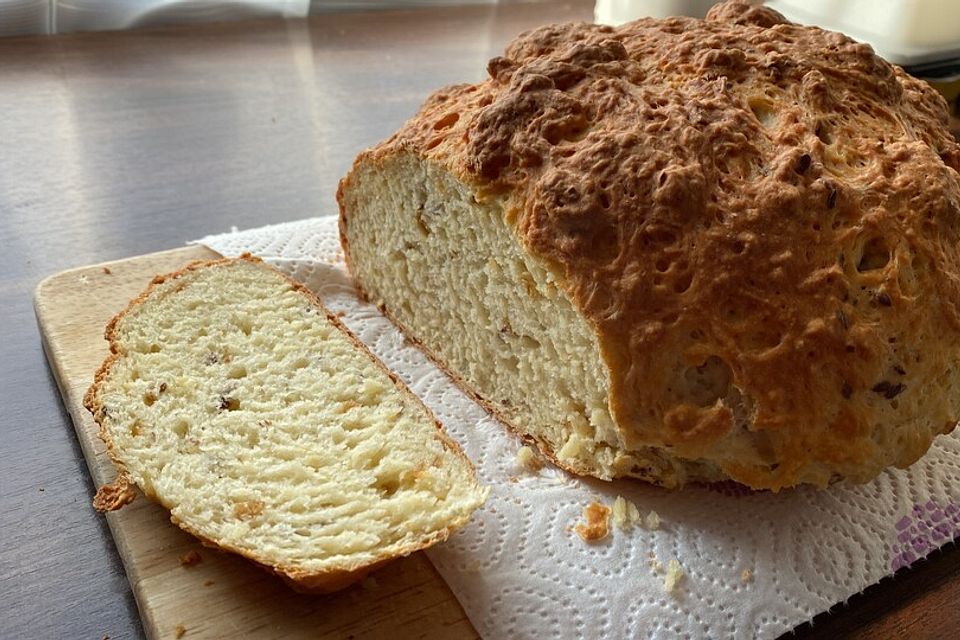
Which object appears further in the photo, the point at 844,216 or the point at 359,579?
the point at 844,216

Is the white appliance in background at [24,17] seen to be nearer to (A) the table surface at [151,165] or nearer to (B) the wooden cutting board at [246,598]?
(A) the table surface at [151,165]

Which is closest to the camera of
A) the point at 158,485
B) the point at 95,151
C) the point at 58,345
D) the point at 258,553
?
the point at 258,553

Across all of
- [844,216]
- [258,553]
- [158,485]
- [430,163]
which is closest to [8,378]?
[158,485]

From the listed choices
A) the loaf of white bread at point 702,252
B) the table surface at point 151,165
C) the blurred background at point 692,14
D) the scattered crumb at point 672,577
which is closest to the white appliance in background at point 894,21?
the blurred background at point 692,14

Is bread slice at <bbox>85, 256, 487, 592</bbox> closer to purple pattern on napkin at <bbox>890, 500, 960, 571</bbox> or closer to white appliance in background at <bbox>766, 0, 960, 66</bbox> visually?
purple pattern on napkin at <bbox>890, 500, 960, 571</bbox>

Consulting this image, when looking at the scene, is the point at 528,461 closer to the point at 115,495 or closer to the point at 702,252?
the point at 702,252

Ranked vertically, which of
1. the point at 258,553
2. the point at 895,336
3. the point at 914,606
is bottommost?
the point at 914,606

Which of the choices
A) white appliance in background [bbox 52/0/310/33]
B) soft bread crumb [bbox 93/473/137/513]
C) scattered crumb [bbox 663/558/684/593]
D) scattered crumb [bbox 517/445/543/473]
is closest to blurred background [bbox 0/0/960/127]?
white appliance in background [bbox 52/0/310/33]

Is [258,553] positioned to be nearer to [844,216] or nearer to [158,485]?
[158,485]
